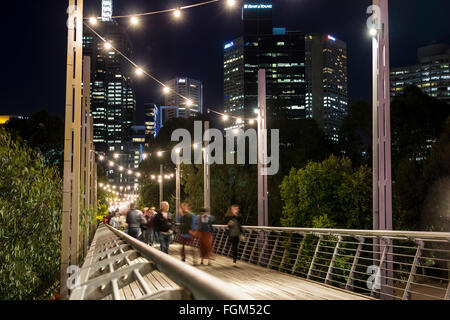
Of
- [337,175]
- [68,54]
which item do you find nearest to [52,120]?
[337,175]

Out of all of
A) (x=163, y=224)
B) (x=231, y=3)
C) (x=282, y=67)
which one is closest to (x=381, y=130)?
(x=231, y=3)

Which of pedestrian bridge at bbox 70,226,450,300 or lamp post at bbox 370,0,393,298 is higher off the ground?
lamp post at bbox 370,0,393,298

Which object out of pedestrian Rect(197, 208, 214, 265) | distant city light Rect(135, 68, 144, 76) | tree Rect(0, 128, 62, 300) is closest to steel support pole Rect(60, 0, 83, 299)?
tree Rect(0, 128, 62, 300)

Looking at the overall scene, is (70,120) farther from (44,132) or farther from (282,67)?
(282,67)

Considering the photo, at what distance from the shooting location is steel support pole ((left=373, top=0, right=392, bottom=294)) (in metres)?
10.9

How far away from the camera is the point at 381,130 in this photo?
11250 millimetres

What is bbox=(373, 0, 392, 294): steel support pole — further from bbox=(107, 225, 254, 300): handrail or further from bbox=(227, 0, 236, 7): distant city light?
bbox=(107, 225, 254, 300): handrail

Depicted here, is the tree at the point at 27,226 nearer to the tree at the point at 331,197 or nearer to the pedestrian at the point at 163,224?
the pedestrian at the point at 163,224

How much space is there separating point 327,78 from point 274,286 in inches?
6548

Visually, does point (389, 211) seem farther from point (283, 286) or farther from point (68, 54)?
point (68, 54)

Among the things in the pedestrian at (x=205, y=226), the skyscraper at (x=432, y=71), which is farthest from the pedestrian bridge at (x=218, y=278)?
the skyscraper at (x=432, y=71)

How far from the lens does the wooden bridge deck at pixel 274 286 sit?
9.15 metres

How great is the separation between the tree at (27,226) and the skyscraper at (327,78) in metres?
139

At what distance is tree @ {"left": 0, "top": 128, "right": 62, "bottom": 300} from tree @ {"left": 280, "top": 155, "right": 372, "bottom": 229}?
32.1ft
